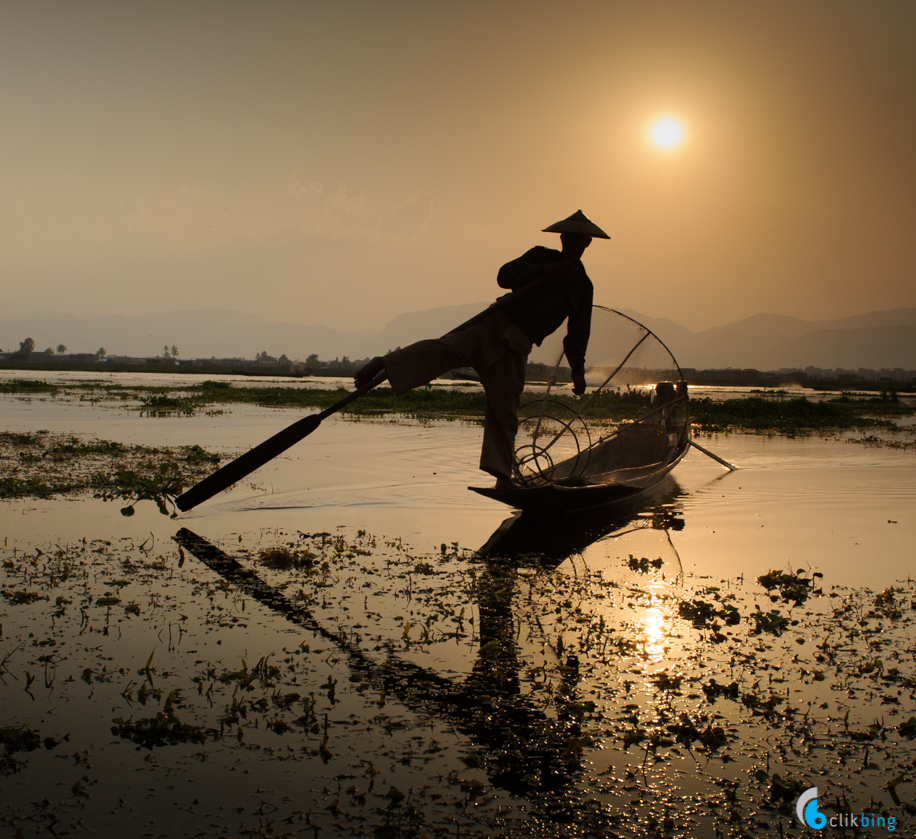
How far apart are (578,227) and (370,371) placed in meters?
1.98

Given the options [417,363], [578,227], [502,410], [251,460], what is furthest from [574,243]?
[251,460]

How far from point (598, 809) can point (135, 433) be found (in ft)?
44.1

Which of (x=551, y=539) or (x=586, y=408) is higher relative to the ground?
(x=586, y=408)

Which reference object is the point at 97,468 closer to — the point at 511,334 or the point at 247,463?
the point at 247,463

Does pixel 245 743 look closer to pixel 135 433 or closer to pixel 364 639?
pixel 364 639

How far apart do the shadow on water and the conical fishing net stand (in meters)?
3.26

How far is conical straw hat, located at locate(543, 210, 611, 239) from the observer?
579 centimetres

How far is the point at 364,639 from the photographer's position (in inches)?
155

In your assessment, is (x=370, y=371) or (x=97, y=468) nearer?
(x=370, y=371)

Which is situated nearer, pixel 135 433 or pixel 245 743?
pixel 245 743

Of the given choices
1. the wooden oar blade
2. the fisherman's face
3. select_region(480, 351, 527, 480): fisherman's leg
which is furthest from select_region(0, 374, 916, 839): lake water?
the fisherman's face

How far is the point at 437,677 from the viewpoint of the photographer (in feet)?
11.3

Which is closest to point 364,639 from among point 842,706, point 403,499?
point 842,706

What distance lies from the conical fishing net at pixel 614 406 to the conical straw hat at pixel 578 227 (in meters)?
2.36
